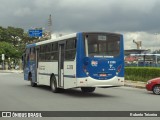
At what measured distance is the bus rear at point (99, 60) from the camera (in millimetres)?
18109

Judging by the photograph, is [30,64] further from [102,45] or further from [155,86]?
[155,86]

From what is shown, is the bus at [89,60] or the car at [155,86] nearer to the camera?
the bus at [89,60]

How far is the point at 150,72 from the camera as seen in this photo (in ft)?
98.6

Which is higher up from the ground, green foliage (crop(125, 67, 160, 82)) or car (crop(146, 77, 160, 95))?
green foliage (crop(125, 67, 160, 82))

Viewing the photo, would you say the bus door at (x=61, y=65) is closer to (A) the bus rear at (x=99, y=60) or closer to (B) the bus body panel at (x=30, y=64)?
(A) the bus rear at (x=99, y=60)

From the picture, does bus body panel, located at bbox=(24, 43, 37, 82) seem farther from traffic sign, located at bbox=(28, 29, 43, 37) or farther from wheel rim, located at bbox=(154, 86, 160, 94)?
traffic sign, located at bbox=(28, 29, 43, 37)

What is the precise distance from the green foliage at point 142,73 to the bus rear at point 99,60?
34.9 feet

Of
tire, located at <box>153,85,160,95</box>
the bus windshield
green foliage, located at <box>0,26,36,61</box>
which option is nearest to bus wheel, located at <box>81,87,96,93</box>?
the bus windshield

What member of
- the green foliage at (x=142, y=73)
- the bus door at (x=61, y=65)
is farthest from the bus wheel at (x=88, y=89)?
the green foliage at (x=142, y=73)

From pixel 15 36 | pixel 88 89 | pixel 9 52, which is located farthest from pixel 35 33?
pixel 15 36

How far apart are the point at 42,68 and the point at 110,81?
6.29m

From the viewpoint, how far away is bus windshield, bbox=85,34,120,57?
18297 millimetres

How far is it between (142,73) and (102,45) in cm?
1376

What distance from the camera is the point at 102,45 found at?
18531mm
